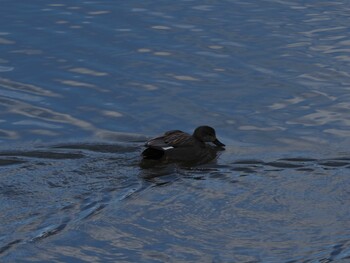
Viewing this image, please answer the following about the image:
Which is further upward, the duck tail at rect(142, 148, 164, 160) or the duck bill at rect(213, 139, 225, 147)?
the duck tail at rect(142, 148, 164, 160)

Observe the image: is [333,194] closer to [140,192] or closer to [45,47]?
[140,192]

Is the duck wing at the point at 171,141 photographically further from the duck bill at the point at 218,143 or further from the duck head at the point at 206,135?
the duck bill at the point at 218,143

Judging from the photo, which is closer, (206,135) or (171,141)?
(171,141)

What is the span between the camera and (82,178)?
36.6 ft

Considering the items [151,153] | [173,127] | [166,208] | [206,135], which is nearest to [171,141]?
[151,153]

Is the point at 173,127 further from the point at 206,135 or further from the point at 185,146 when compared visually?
the point at 185,146

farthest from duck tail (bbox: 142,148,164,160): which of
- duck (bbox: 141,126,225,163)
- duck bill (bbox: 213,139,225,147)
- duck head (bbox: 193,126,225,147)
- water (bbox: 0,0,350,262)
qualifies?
duck bill (bbox: 213,139,225,147)

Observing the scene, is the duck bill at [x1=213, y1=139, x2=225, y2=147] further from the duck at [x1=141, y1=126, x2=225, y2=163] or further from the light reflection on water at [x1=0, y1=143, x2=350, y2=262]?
the light reflection on water at [x1=0, y1=143, x2=350, y2=262]

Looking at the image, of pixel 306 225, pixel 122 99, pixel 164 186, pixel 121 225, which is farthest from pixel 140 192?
pixel 122 99

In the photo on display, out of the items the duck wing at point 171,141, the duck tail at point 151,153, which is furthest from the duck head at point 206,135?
the duck tail at point 151,153

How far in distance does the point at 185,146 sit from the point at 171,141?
0.20 meters

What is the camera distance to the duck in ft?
39.8

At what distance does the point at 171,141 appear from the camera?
12.4 meters

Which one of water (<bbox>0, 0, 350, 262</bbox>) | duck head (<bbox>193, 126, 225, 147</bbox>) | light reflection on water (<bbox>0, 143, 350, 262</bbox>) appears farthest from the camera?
duck head (<bbox>193, 126, 225, 147</bbox>)
